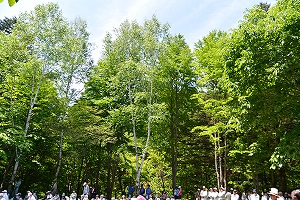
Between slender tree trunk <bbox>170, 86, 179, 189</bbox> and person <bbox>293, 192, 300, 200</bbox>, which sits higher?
slender tree trunk <bbox>170, 86, 179, 189</bbox>

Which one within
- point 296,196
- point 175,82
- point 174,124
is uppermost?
point 175,82

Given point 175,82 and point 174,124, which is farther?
point 175,82

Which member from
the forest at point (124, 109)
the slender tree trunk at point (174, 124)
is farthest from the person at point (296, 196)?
the slender tree trunk at point (174, 124)

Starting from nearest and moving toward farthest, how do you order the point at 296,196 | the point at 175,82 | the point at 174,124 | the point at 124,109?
1. the point at 296,196
2. the point at 124,109
3. the point at 174,124
4. the point at 175,82

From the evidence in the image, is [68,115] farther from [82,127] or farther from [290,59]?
[290,59]

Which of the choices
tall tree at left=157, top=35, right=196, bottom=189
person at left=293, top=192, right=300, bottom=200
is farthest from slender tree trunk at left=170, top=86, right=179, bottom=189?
person at left=293, top=192, right=300, bottom=200

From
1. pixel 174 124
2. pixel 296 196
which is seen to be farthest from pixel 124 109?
pixel 296 196

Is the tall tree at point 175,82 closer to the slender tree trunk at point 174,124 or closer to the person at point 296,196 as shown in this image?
the slender tree trunk at point 174,124

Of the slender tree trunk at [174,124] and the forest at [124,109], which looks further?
the slender tree trunk at [174,124]

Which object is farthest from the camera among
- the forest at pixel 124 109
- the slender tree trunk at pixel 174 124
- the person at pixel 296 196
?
the slender tree trunk at pixel 174 124

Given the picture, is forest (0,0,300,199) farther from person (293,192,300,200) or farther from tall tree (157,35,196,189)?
person (293,192,300,200)

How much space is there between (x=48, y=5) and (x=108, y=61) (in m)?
6.70

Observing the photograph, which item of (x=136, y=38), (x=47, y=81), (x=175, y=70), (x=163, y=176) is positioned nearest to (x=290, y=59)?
(x=175, y=70)

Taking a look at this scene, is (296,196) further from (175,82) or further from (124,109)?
(175,82)
